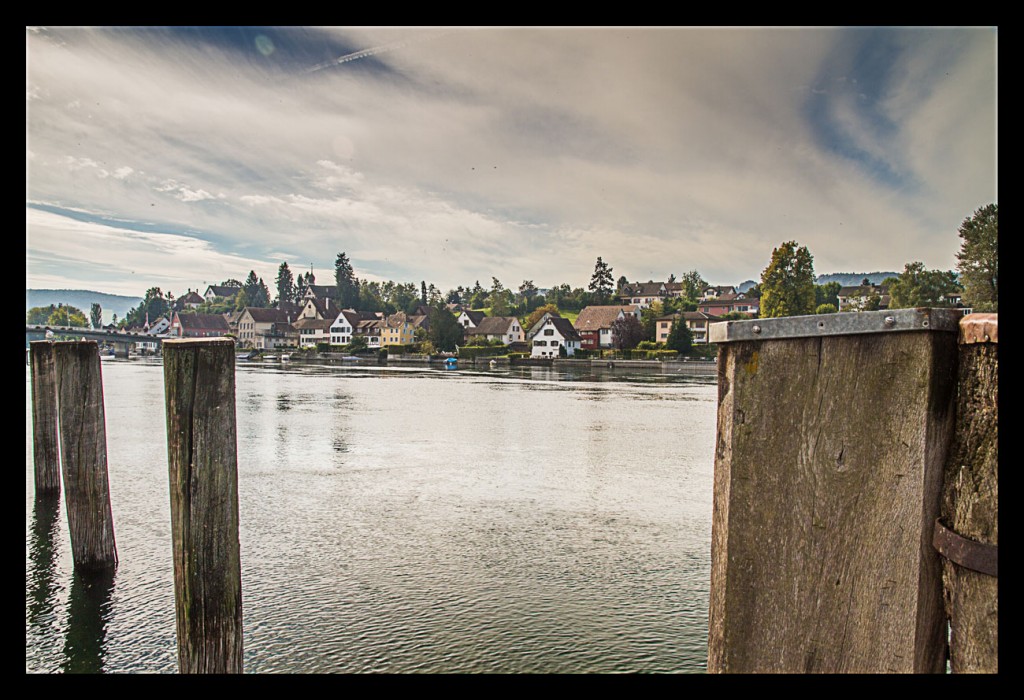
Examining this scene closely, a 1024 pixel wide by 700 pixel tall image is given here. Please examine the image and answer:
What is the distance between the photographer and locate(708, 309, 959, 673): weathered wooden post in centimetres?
200

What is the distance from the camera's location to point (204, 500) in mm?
4129

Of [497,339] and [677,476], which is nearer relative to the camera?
[677,476]

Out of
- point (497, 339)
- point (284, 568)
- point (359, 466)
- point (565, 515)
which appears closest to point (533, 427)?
point (359, 466)

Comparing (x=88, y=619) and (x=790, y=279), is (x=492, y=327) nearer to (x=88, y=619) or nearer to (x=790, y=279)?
(x=790, y=279)

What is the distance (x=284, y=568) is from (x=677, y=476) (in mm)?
9247

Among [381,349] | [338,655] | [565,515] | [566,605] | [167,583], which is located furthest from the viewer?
[381,349]

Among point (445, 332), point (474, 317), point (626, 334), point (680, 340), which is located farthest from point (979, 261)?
point (474, 317)

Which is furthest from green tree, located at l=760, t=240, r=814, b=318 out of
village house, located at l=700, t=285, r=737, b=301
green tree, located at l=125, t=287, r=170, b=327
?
green tree, located at l=125, t=287, r=170, b=327

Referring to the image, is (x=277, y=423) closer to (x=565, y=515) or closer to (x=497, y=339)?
(x=565, y=515)

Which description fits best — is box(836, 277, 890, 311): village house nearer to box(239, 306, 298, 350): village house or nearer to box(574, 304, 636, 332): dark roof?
box(574, 304, 636, 332): dark roof

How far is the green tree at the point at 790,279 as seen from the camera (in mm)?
74294

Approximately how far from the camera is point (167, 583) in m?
7.81

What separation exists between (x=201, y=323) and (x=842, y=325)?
569 ft

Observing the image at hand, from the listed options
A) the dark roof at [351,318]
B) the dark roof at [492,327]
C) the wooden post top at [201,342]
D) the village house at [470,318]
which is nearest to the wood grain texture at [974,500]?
the wooden post top at [201,342]
